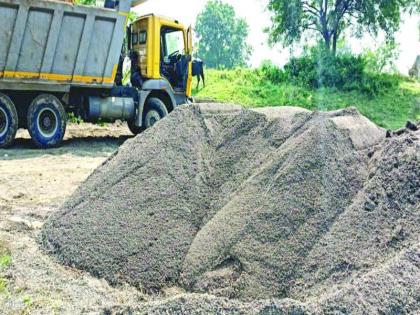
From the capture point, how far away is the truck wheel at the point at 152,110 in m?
12.8

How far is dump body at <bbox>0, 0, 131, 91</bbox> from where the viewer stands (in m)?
10.3

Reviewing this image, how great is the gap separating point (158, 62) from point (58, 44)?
2382mm

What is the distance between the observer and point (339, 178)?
4.34 m

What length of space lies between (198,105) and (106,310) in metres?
2.95

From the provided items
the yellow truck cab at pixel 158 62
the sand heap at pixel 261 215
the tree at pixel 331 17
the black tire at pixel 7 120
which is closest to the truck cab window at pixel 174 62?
the yellow truck cab at pixel 158 62

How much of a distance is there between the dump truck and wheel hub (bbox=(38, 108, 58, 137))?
0.8 inches

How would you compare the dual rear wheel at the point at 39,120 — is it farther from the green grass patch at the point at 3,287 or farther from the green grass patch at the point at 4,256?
the green grass patch at the point at 3,287

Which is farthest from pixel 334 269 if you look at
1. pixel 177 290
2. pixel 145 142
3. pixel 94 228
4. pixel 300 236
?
pixel 145 142

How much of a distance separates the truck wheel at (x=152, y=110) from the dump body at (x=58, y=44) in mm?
1178

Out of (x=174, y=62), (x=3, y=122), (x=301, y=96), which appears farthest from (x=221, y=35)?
(x=3, y=122)

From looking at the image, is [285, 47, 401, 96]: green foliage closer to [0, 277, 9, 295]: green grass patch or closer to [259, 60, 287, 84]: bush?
[259, 60, 287, 84]: bush

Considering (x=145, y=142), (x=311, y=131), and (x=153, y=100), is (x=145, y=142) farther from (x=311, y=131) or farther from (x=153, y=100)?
(x=153, y=100)

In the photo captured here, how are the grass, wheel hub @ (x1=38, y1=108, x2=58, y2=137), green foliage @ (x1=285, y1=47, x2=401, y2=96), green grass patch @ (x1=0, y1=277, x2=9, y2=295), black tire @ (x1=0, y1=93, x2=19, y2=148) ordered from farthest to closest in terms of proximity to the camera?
1. green foliage @ (x1=285, y1=47, x2=401, y2=96)
2. the grass
3. wheel hub @ (x1=38, y1=108, x2=58, y2=137)
4. black tire @ (x1=0, y1=93, x2=19, y2=148)
5. green grass patch @ (x1=0, y1=277, x2=9, y2=295)

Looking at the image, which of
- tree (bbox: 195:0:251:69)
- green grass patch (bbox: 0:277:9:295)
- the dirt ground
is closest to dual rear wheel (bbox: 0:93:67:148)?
the dirt ground
